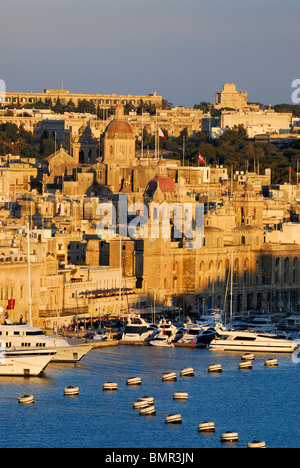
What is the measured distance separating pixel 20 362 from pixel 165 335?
43.0 ft

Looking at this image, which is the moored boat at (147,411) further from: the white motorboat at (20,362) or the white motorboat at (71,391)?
the white motorboat at (20,362)

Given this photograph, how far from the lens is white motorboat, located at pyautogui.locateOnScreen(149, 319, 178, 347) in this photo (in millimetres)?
78562

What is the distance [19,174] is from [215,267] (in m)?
38.1

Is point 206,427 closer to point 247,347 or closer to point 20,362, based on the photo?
point 20,362

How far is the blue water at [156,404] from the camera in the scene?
189ft

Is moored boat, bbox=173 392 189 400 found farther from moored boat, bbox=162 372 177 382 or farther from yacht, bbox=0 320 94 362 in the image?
yacht, bbox=0 320 94 362

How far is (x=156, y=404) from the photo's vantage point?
210 feet

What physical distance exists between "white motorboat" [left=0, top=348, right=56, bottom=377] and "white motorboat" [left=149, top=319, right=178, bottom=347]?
11649 millimetres

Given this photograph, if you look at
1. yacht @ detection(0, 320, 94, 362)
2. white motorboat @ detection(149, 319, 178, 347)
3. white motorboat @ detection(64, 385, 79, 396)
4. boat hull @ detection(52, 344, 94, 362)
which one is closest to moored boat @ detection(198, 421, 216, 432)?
white motorboat @ detection(64, 385, 79, 396)

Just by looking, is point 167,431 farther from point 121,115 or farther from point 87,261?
point 121,115

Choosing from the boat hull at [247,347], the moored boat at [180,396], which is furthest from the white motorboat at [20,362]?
the boat hull at [247,347]

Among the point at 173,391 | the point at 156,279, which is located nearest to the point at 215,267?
the point at 156,279

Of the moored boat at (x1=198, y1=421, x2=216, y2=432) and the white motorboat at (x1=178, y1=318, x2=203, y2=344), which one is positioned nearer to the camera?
the moored boat at (x1=198, y1=421, x2=216, y2=432)

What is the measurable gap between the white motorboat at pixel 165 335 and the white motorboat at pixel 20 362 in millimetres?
11649
